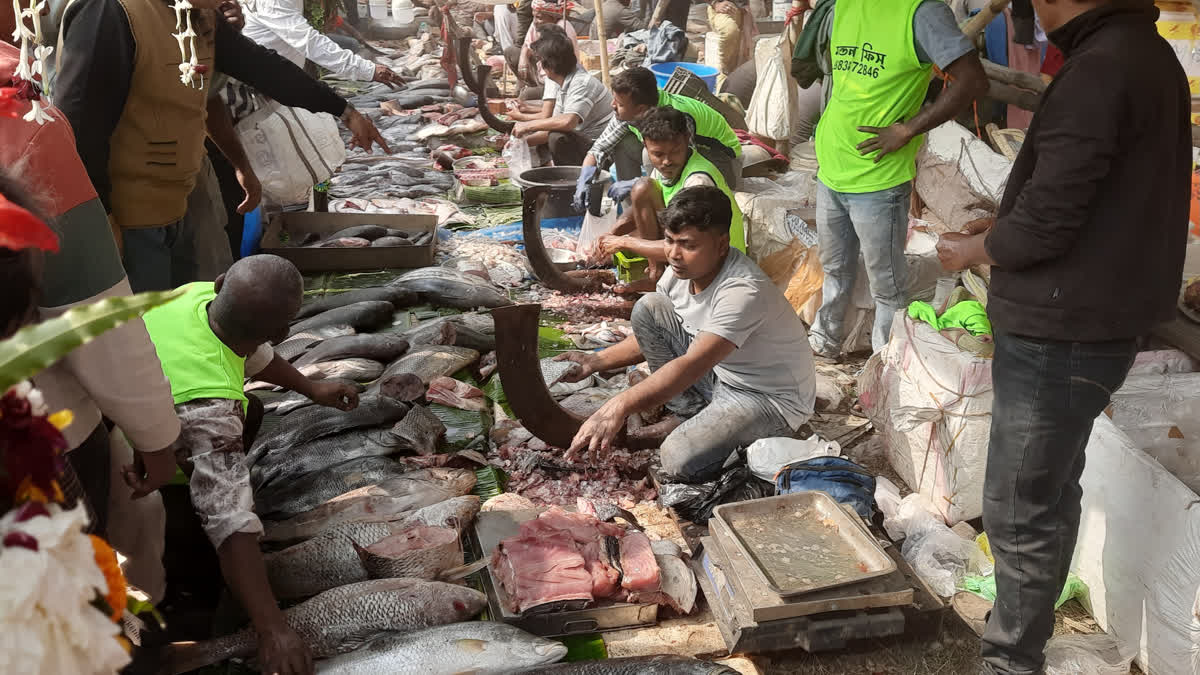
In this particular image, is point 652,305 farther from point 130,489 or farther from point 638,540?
point 130,489

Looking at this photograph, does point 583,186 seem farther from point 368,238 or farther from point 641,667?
point 641,667

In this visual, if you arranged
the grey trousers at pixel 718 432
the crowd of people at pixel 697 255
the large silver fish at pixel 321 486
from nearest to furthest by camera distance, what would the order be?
the crowd of people at pixel 697 255, the large silver fish at pixel 321 486, the grey trousers at pixel 718 432

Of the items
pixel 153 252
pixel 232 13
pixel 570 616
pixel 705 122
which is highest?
pixel 232 13

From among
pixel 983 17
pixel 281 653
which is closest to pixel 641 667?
pixel 281 653

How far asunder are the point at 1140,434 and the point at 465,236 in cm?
557

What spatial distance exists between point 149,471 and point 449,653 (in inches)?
41.4

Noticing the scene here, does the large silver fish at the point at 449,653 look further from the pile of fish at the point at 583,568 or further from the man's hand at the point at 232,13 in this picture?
the man's hand at the point at 232,13

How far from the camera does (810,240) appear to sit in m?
6.21

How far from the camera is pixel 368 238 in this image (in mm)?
7551

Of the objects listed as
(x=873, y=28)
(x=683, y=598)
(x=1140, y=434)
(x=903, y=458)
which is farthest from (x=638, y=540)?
(x=873, y=28)

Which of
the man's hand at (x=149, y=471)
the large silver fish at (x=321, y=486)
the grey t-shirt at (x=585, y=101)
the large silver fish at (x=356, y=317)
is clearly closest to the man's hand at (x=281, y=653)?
the man's hand at (x=149, y=471)

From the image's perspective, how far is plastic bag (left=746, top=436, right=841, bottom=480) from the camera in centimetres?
398

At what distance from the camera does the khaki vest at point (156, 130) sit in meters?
4.02

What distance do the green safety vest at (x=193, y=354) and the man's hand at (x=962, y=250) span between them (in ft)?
7.60
